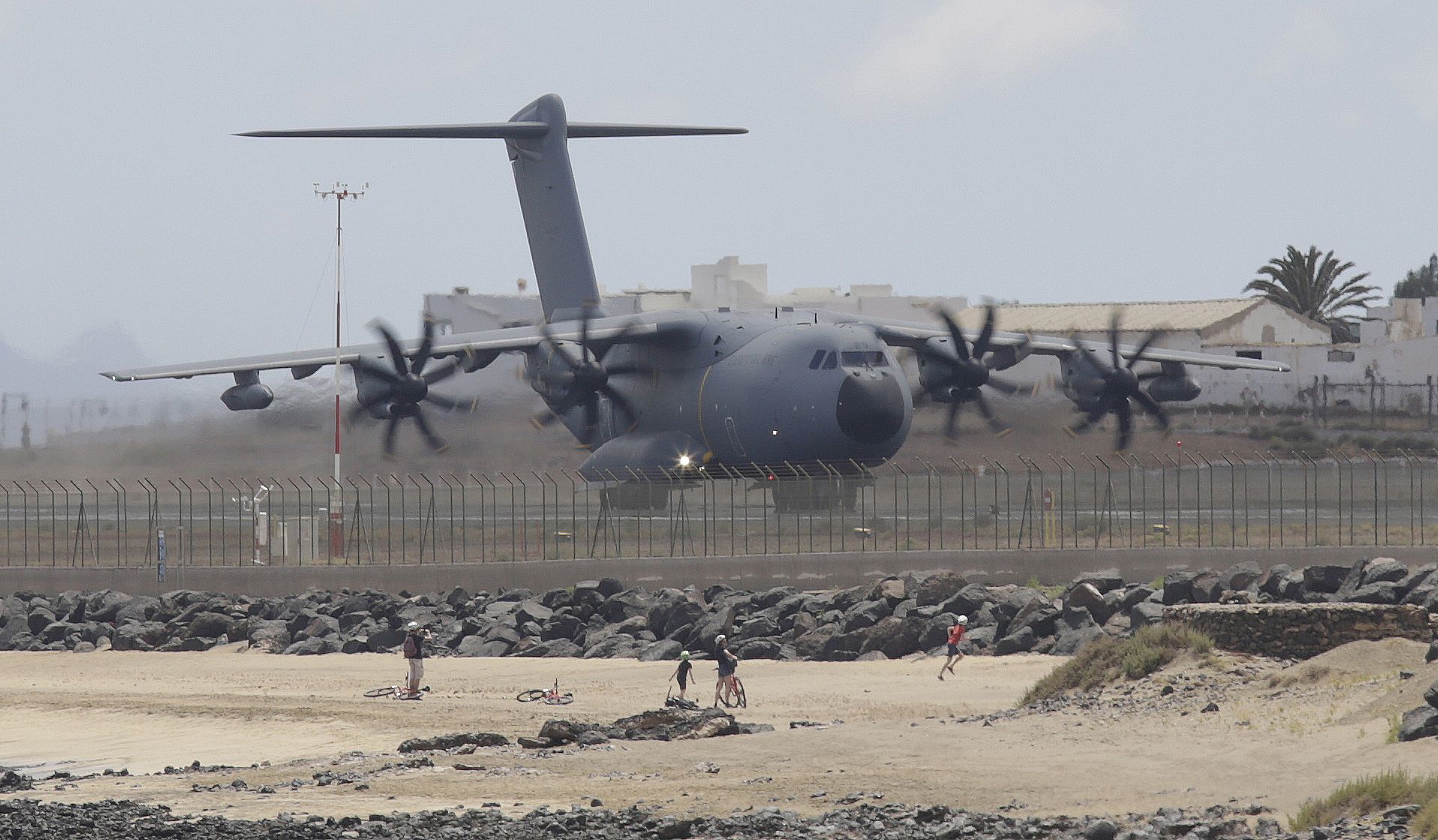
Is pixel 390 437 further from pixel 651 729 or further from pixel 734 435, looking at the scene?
pixel 651 729

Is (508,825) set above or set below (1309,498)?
below

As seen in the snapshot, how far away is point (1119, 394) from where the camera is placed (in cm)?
3781

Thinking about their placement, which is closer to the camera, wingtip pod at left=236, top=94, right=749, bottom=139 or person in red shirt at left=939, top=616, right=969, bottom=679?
person in red shirt at left=939, top=616, right=969, bottom=679

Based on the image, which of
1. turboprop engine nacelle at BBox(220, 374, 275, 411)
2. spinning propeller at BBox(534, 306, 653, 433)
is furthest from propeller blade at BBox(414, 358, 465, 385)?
turboprop engine nacelle at BBox(220, 374, 275, 411)

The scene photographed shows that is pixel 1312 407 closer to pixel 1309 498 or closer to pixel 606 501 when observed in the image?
pixel 1309 498

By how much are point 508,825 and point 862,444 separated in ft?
69.9

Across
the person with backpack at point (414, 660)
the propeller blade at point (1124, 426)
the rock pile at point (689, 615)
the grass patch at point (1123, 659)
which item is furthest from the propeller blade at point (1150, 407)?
the person with backpack at point (414, 660)

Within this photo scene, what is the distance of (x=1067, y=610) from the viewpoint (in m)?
25.9

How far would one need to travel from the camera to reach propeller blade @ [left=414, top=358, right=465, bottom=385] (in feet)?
122

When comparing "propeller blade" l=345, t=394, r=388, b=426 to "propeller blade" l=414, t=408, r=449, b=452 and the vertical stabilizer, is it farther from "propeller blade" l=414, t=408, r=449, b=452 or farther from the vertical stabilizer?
the vertical stabilizer

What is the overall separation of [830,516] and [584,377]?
5994 mm

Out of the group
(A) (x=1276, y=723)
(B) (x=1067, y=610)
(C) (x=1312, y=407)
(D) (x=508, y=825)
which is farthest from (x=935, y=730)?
(C) (x=1312, y=407)

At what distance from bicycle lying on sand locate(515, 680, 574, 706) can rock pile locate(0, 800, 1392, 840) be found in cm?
756

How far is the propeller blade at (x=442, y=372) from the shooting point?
122ft
